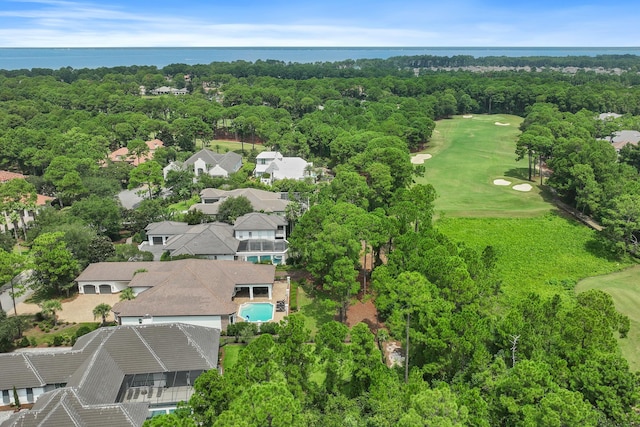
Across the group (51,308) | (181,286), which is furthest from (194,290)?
(51,308)

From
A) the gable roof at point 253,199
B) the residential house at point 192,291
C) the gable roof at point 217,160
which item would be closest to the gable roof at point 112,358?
the residential house at point 192,291

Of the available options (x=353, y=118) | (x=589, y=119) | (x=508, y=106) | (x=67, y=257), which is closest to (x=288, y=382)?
(x=67, y=257)

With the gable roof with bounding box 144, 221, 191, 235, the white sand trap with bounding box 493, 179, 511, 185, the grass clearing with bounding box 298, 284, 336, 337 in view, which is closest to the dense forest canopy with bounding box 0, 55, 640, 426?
the grass clearing with bounding box 298, 284, 336, 337

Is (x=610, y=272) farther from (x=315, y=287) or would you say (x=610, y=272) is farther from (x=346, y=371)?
(x=346, y=371)

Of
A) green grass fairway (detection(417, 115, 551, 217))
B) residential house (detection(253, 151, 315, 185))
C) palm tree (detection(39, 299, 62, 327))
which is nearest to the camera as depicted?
palm tree (detection(39, 299, 62, 327))

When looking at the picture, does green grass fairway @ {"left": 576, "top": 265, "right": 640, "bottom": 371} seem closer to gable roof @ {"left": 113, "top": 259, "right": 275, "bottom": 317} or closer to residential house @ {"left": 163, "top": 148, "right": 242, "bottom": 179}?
gable roof @ {"left": 113, "top": 259, "right": 275, "bottom": 317}

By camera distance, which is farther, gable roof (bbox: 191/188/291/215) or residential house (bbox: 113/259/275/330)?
gable roof (bbox: 191/188/291/215)
